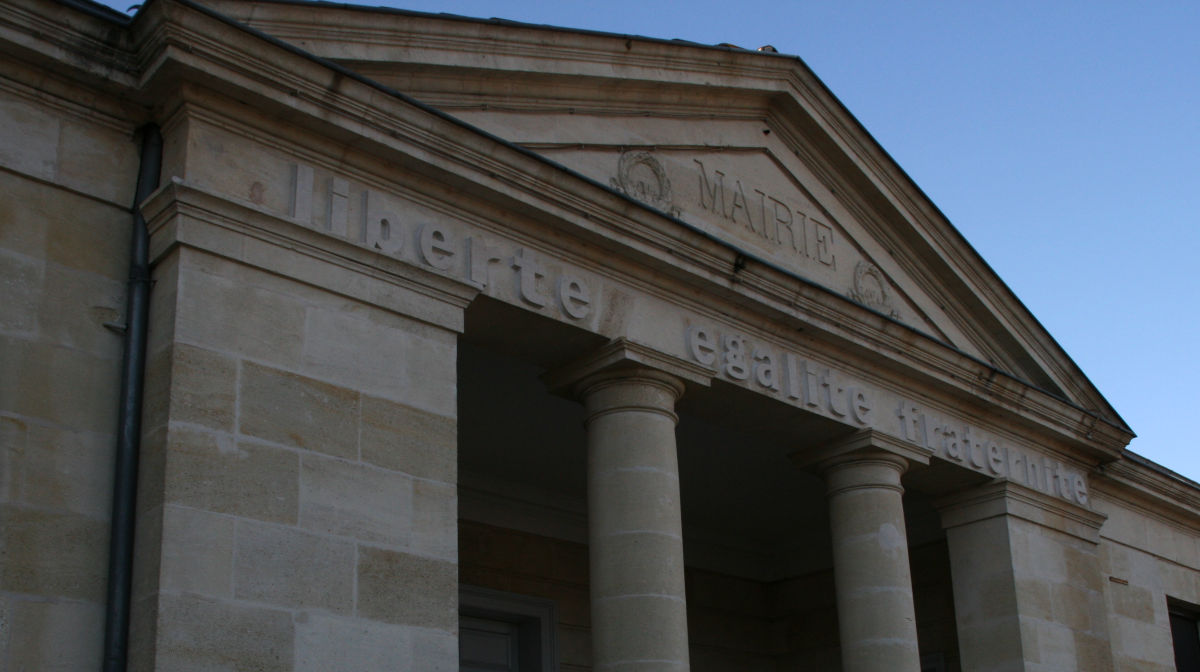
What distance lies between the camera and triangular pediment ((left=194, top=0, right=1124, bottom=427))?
11.9m

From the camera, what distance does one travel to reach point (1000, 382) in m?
16.3

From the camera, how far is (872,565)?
14.5 m

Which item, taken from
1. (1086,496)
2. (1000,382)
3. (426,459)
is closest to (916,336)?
(1000,382)

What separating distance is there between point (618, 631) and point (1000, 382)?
669cm

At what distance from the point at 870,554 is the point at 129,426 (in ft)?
26.2

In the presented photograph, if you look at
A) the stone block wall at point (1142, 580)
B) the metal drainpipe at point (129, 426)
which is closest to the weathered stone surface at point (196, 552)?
the metal drainpipe at point (129, 426)

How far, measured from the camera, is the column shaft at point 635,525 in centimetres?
1180

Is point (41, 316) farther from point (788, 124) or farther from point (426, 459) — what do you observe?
point (788, 124)

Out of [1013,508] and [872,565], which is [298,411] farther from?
[1013,508]

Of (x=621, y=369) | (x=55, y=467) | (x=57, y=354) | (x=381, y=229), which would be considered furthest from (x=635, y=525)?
(x=57, y=354)

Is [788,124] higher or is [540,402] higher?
[788,124]

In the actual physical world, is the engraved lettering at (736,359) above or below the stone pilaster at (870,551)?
above

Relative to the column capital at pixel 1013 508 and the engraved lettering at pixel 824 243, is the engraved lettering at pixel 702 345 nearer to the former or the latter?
the engraved lettering at pixel 824 243

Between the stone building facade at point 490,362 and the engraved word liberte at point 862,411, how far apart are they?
52 millimetres
